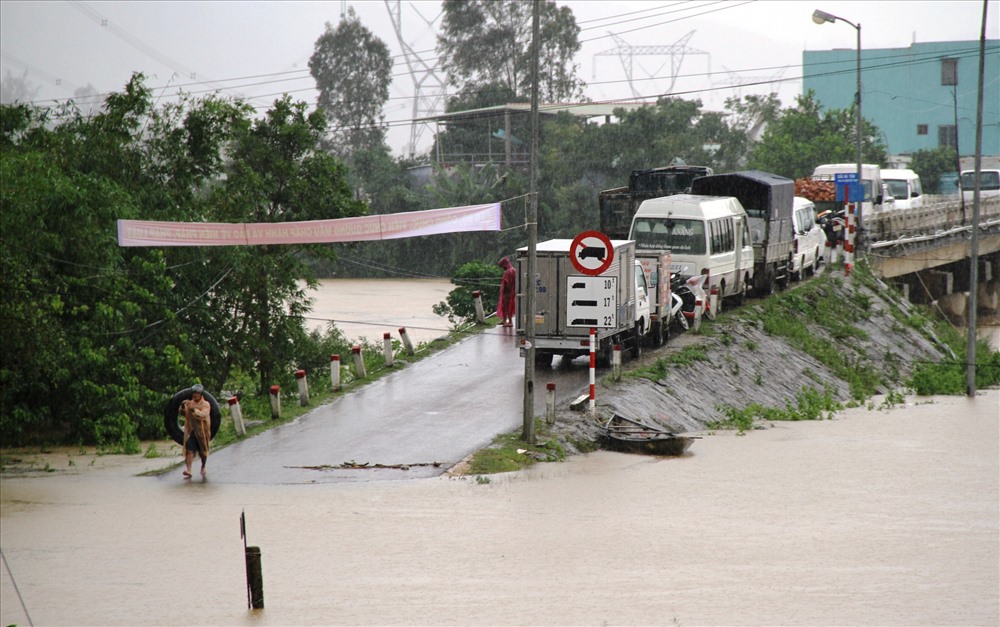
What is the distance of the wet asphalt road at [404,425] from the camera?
672 inches

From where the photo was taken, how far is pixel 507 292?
1041 inches

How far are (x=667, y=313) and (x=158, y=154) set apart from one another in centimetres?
1289

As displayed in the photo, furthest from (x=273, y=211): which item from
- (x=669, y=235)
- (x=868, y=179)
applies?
(x=868, y=179)

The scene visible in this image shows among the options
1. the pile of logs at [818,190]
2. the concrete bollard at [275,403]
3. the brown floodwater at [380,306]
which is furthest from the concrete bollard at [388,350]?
the brown floodwater at [380,306]

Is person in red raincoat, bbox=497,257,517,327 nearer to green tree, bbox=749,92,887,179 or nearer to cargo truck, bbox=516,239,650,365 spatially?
cargo truck, bbox=516,239,650,365

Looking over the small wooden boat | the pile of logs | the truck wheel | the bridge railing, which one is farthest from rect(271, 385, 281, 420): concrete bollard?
the pile of logs

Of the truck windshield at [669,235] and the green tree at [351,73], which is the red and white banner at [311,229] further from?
the green tree at [351,73]

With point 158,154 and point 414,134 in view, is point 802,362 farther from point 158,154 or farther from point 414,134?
point 414,134

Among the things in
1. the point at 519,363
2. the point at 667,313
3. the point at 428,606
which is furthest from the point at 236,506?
the point at 667,313

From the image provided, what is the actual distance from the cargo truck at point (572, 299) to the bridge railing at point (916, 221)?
69.2ft

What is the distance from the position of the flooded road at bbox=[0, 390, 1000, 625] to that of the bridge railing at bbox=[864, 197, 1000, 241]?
23.2 metres

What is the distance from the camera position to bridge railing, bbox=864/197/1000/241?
41469mm

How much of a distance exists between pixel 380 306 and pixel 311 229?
41709mm

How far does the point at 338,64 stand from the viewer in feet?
262
